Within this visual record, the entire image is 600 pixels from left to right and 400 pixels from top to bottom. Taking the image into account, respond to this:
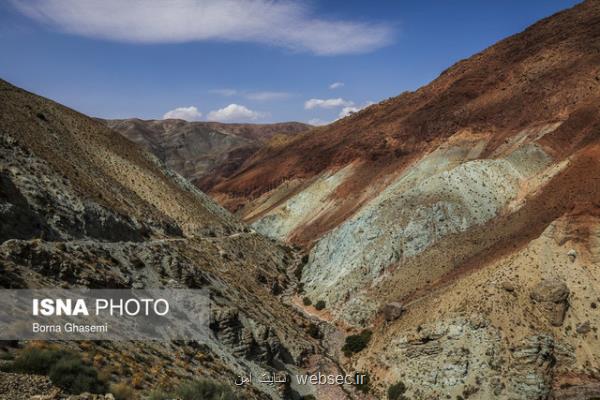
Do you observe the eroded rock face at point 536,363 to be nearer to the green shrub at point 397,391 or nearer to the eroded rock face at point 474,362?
the eroded rock face at point 474,362

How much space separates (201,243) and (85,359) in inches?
1076

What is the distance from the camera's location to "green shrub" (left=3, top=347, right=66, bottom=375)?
13.3 m

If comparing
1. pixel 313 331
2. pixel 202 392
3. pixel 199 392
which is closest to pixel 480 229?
pixel 313 331

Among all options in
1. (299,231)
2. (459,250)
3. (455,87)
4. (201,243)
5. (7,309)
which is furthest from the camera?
(455,87)

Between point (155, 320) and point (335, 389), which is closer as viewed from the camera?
point (155, 320)

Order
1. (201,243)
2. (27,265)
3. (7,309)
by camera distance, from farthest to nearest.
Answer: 1. (201,243)
2. (27,265)
3. (7,309)

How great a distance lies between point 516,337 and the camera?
94.2 ft

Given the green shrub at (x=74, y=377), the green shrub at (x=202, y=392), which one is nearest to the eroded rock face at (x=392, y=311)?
the green shrub at (x=202, y=392)

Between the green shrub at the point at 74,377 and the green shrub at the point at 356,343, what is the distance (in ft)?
72.4

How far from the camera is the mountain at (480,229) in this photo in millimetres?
28781

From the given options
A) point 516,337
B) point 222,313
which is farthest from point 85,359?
point 516,337

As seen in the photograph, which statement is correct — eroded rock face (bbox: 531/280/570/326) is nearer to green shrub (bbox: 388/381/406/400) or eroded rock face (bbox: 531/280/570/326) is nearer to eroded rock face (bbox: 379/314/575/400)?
eroded rock face (bbox: 379/314/575/400)

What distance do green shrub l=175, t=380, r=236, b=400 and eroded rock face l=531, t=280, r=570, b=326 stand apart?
66.6ft

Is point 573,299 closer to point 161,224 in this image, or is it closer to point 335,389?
point 335,389
